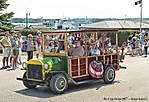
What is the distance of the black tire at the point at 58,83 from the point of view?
10016mm

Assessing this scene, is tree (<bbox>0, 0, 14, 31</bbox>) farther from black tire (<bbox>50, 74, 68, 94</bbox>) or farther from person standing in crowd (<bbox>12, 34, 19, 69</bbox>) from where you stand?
black tire (<bbox>50, 74, 68, 94</bbox>)

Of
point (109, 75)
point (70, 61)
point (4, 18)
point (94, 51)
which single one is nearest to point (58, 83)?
point (70, 61)

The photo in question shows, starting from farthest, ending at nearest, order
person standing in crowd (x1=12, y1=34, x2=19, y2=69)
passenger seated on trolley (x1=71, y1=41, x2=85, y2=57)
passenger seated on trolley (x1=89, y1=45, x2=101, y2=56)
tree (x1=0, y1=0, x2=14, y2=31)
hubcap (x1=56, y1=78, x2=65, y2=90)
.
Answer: tree (x1=0, y1=0, x2=14, y2=31), person standing in crowd (x1=12, y1=34, x2=19, y2=69), passenger seated on trolley (x1=89, y1=45, x2=101, y2=56), passenger seated on trolley (x1=71, y1=41, x2=85, y2=57), hubcap (x1=56, y1=78, x2=65, y2=90)

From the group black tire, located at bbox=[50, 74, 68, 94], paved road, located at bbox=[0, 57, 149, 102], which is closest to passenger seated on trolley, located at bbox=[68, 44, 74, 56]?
black tire, located at bbox=[50, 74, 68, 94]

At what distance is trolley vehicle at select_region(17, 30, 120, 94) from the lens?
10.3m

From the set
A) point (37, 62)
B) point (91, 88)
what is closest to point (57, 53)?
point (37, 62)

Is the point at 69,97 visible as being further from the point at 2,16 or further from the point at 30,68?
the point at 2,16

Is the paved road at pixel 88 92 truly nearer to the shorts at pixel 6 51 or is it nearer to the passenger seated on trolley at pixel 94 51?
the passenger seated on trolley at pixel 94 51

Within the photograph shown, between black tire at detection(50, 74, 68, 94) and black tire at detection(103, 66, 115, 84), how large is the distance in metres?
1.80

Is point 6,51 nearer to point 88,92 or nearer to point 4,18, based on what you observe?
point 88,92

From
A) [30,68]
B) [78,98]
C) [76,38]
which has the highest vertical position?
[76,38]

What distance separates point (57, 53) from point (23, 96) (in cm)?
176

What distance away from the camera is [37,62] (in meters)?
10.4

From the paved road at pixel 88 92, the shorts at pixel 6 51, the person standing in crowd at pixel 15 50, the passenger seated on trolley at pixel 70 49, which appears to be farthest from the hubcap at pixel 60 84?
the shorts at pixel 6 51
